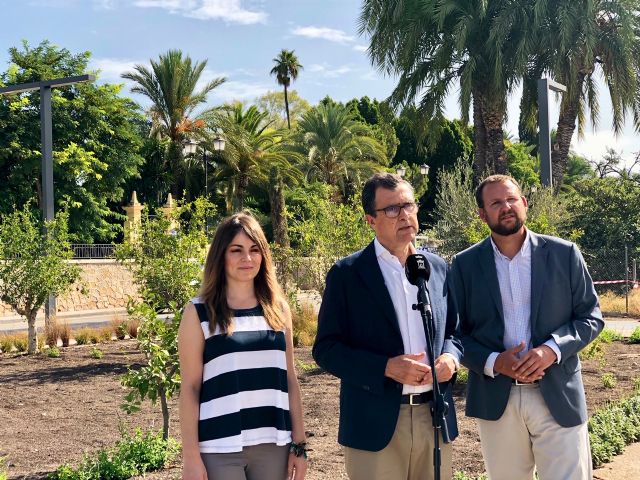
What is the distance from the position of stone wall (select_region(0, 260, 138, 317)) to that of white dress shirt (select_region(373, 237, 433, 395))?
25363 mm

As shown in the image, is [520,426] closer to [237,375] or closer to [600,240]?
[237,375]

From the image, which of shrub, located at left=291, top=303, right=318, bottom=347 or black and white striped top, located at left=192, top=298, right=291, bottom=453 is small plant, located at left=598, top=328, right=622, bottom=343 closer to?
shrub, located at left=291, top=303, right=318, bottom=347

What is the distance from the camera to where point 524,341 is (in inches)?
148

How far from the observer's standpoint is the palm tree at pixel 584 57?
69.1ft

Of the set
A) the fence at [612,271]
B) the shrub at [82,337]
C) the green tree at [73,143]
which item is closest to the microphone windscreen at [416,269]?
the shrub at [82,337]

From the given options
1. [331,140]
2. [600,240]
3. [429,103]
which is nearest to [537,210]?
[429,103]

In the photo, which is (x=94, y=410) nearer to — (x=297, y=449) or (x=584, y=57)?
(x=297, y=449)

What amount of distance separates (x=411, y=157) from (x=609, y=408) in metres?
43.6

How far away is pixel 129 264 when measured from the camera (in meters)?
11.9

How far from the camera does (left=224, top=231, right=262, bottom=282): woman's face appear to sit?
11.0 feet

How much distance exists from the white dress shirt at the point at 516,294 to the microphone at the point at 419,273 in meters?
0.87

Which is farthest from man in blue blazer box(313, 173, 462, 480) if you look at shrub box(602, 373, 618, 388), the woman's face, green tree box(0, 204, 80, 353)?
green tree box(0, 204, 80, 353)

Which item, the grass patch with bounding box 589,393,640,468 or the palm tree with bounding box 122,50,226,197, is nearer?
the grass patch with bounding box 589,393,640,468

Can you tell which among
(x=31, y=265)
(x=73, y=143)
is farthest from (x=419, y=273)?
(x=73, y=143)
